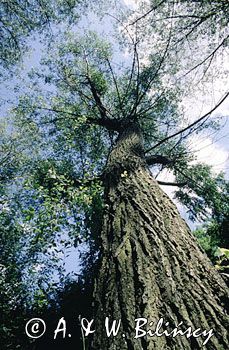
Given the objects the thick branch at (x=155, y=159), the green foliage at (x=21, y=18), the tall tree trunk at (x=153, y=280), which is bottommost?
the tall tree trunk at (x=153, y=280)

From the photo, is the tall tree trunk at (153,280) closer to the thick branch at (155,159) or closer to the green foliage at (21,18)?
the thick branch at (155,159)

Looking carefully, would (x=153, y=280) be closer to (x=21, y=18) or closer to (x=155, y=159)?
(x=155, y=159)

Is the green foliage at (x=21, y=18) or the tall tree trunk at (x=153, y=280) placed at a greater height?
the green foliage at (x=21, y=18)

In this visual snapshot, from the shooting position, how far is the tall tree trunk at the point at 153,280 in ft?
4.94

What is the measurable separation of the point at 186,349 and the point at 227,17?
6615 millimetres

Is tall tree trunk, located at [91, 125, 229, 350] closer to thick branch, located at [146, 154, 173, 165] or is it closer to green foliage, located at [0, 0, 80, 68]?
thick branch, located at [146, 154, 173, 165]

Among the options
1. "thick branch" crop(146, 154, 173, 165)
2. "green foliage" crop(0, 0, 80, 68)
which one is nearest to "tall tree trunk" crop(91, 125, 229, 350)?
"thick branch" crop(146, 154, 173, 165)

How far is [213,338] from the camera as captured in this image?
1.43 meters

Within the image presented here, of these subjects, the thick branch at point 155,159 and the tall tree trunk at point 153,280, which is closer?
the tall tree trunk at point 153,280

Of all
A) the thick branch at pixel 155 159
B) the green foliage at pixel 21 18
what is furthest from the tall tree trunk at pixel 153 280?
the green foliage at pixel 21 18

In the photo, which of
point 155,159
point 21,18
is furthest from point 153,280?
point 21,18

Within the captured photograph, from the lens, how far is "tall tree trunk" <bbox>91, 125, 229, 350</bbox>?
4.94 feet

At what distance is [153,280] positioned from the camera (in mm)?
1846

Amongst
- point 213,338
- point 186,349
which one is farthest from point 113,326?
point 213,338
